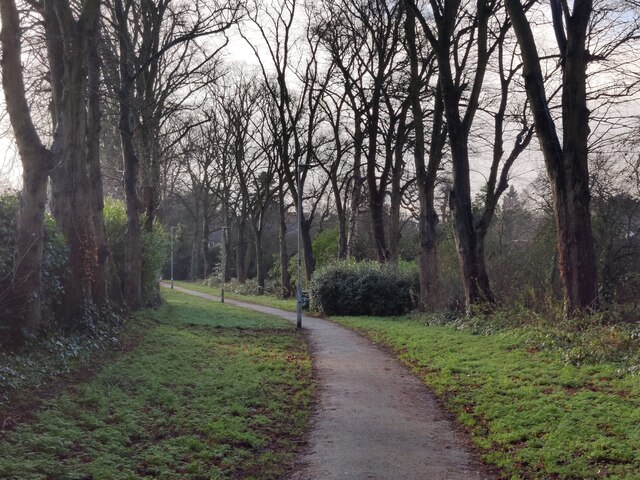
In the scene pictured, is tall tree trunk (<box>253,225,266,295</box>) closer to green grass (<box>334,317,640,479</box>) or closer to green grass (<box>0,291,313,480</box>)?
green grass (<box>0,291,313,480</box>)

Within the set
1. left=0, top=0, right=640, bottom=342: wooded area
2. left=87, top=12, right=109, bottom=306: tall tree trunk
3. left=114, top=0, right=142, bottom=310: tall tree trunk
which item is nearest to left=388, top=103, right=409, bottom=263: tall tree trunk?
left=0, top=0, right=640, bottom=342: wooded area

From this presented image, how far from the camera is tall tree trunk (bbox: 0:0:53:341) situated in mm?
9836

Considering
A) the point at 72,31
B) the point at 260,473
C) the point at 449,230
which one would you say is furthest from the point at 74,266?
the point at 449,230

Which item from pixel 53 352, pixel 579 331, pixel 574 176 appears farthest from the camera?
pixel 574 176

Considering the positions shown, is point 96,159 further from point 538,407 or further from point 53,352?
point 538,407

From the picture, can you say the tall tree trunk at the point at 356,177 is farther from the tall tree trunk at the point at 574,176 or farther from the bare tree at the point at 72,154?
the bare tree at the point at 72,154

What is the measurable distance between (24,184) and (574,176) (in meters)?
10.8

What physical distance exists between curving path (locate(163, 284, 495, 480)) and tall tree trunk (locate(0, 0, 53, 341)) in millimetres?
4970

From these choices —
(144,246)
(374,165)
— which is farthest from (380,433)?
(374,165)

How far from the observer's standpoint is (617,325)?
11398mm

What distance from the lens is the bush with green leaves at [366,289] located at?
26547 millimetres

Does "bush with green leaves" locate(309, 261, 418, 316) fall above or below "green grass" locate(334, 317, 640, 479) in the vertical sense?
above

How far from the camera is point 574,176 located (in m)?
13.3

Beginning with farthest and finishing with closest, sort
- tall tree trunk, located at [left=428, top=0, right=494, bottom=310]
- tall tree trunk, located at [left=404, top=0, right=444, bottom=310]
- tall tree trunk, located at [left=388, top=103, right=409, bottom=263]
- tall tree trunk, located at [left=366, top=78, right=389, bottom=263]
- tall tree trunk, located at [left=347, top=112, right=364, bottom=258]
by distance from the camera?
tall tree trunk, located at [left=347, top=112, right=364, bottom=258], tall tree trunk, located at [left=366, top=78, right=389, bottom=263], tall tree trunk, located at [left=388, top=103, right=409, bottom=263], tall tree trunk, located at [left=404, top=0, right=444, bottom=310], tall tree trunk, located at [left=428, top=0, right=494, bottom=310]
